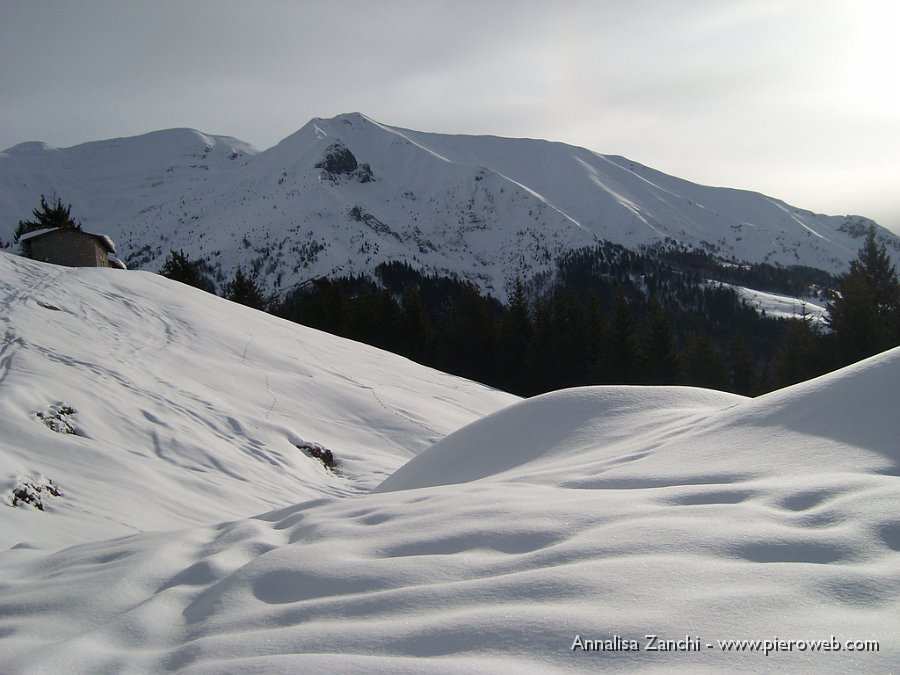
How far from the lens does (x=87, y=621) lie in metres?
3.41

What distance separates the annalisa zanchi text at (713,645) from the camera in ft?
6.93

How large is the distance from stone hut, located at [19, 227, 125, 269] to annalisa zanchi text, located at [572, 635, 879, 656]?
2675 centimetres

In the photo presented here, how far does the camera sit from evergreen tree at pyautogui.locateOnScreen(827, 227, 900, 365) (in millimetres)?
21484

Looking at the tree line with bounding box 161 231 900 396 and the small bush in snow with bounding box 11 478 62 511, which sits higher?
the tree line with bounding box 161 231 900 396

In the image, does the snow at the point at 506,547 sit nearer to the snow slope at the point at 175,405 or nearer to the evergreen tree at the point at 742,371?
the snow slope at the point at 175,405

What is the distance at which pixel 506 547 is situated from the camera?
11.6 ft

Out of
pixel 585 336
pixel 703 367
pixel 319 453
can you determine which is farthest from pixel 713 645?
pixel 585 336

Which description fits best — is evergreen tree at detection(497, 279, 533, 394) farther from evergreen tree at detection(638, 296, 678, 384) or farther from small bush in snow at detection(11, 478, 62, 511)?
small bush in snow at detection(11, 478, 62, 511)

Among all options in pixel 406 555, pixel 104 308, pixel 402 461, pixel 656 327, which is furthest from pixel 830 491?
pixel 656 327

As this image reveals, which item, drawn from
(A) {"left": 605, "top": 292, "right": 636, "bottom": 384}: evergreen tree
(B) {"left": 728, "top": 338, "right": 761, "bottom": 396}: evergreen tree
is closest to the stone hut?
(A) {"left": 605, "top": 292, "right": 636, "bottom": 384}: evergreen tree

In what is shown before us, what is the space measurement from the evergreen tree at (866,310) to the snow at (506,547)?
17789 mm

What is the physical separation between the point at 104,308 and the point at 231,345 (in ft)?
12.1

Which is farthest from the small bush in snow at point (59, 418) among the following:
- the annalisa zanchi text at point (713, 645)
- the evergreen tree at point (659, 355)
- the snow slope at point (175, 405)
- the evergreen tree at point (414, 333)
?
the evergreen tree at point (414, 333)

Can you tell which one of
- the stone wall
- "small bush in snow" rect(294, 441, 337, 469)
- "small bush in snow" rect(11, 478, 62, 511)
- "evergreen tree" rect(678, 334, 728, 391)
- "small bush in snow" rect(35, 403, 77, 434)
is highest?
the stone wall
